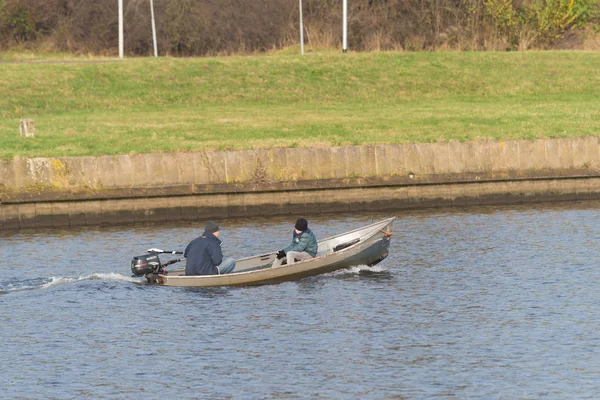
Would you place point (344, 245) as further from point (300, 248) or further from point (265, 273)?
point (265, 273)

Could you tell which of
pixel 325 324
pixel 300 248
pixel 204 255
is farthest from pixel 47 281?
pixel 325 324

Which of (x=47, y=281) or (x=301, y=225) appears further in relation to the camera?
(x=301, y=225)

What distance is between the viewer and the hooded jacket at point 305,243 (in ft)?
80.8

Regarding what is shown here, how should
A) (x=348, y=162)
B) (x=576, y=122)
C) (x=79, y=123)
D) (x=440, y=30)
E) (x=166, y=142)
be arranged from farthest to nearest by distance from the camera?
(x=440, y=30)
(x=79, y=123)
(x=576, y=122)
(x=166, y=142)
(x=348, y=162)

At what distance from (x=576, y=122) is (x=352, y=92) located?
1309 centimetres

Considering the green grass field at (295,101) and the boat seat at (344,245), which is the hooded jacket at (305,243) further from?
the green grass field at (295,101)

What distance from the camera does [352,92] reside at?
162 feet

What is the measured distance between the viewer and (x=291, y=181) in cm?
3272

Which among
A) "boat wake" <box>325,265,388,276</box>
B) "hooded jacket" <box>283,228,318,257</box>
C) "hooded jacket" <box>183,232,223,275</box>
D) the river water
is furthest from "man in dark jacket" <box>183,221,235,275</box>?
"boat wake" <box>325,265,388,276</box>

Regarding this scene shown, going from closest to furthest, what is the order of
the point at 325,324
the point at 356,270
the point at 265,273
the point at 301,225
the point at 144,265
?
the point at 325,324 < the point at 144,265 < the point at 265,273 < the point at 301,225 < the point at 356,270

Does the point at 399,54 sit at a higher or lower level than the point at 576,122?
higher

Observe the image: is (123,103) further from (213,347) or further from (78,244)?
(213,347)

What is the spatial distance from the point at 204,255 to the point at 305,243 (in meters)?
2.41

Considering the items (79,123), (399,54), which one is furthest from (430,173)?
(399,54)
